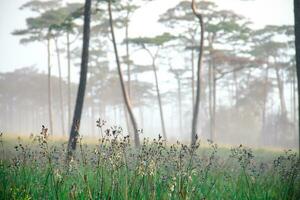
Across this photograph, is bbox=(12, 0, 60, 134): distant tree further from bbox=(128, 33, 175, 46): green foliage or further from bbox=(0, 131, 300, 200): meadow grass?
bbox=(0, 131, 300, 200): meadow grass

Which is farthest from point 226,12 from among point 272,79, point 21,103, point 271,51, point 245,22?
point 21,103

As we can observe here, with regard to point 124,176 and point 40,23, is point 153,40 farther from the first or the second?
point 124,176

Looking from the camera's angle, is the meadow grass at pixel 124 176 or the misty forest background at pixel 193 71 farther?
the misty forest background at pixel 193 71

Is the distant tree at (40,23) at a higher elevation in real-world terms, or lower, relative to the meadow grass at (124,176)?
higher

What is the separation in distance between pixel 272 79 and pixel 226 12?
2130 cm

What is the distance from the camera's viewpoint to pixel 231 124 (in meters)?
50.9

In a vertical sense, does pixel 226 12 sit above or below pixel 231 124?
above

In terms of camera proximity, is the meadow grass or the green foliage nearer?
the meadow grass

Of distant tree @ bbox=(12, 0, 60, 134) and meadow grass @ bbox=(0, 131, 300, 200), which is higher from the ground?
distant tree @ bbox=(12, 0, 60, 134)

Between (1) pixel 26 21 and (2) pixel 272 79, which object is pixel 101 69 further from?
(2) pixel 272 79

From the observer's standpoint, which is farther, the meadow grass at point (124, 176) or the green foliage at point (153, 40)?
the green foliage at point (153, 40)

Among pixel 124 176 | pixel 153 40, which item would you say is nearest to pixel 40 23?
pixel 153 40

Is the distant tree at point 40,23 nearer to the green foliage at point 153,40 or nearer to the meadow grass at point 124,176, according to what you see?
the green foliage at point 153,40

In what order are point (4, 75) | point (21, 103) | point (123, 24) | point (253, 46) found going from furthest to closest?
point (21, 103), point (4, 75), point (253, 46), point (123, 24)
